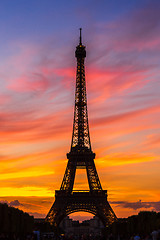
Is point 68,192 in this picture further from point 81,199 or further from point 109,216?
point 109,216

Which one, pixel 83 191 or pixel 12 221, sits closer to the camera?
pixel 12 221

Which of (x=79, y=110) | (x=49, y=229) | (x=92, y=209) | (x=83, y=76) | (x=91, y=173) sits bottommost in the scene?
(x=49, y=229)

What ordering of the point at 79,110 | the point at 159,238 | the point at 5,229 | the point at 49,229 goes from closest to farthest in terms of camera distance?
the point at 159,238, the point at 5,229, the point at 49,229, the point at 79,110


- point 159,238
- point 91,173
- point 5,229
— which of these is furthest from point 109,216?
point 159,238

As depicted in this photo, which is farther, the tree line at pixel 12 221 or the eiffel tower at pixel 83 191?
the eiffel tower at pixel 83 191

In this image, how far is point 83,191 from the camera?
108m

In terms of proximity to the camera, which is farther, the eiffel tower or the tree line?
the eiffel tower

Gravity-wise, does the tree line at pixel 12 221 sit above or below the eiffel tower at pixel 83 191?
below

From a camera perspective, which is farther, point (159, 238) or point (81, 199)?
point (81, 199)

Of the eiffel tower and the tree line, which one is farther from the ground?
the eiffel tower

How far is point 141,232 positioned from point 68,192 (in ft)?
148

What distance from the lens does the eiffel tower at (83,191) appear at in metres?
104

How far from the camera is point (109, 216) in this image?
103m

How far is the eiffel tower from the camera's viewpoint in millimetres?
103688
